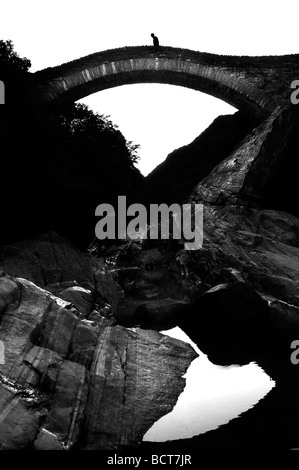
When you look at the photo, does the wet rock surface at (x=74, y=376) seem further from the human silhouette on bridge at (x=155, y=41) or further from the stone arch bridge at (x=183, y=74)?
the human silhouette on bridge at (x=155, y=41)

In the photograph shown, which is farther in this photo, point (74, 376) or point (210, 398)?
point (210, 398)

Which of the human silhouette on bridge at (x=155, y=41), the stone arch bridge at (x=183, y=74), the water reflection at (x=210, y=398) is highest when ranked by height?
the human silhouette on bridge at (x=155, y=41)

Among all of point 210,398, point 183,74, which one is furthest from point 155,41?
point 210,398

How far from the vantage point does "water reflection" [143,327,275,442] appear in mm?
5766

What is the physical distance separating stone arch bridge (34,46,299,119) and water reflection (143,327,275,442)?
10.7 metres

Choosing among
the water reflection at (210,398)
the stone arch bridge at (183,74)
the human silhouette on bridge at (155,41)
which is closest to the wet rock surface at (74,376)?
the water reflection at (210,398)

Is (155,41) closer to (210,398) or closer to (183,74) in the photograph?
(183,74)

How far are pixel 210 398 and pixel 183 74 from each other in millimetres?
12402

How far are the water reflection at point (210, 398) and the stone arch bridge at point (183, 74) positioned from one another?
1071 centimetres

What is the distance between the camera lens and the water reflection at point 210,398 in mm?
5766

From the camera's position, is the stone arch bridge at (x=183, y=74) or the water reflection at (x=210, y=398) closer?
the water reflection at (x=210, y=398)

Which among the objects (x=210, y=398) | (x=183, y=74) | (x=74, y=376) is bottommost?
(x=210, y=398)

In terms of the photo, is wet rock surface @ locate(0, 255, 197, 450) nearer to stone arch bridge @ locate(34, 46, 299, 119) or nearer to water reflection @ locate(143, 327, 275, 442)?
water reflection @ locate(143, 327, 275, 442)

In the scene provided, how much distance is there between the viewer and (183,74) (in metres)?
15.2
